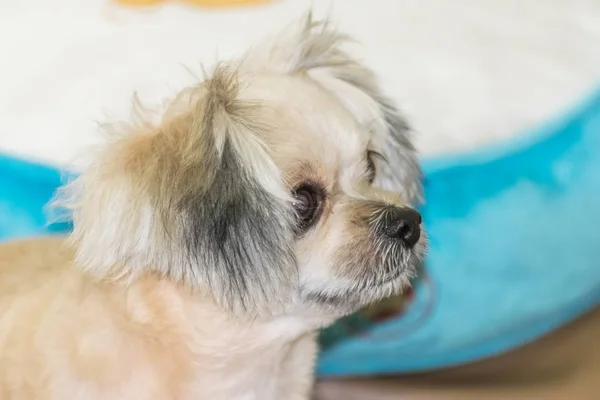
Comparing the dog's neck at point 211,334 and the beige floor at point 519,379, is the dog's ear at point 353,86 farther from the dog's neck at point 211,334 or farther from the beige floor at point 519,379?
the beige floor at point 519,379

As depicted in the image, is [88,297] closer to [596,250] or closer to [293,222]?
[293,222]

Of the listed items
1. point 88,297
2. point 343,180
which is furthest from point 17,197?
point 343,180

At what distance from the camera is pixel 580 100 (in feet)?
3.90

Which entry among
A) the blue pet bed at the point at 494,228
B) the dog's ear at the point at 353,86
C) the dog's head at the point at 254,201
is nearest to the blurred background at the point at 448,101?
the blue pet bed at the point at 494,228

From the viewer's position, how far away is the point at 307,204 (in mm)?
817

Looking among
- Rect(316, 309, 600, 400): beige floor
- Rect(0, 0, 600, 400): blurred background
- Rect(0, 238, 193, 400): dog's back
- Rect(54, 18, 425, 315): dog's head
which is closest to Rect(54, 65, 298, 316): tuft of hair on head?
Rect(54, 18, 425, 315): dog's head

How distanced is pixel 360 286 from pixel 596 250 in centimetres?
54

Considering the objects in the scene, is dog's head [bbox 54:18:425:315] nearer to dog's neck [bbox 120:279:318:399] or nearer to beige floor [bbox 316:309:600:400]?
dog's neck [bbox 120:279:318:399]

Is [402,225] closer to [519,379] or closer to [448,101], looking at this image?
[448,101]

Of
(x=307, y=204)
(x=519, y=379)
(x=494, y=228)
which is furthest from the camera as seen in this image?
(x=519, y=379)

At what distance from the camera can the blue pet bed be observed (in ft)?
3.81

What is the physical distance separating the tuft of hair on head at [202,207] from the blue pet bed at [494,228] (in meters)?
0.45

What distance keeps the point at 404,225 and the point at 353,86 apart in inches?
9.5

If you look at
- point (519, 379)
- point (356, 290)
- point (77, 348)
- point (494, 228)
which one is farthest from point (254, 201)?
point (519, 379)
